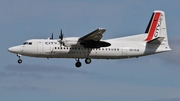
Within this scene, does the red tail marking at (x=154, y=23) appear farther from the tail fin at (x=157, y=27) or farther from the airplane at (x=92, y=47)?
the airplane at (x=92, y=47)

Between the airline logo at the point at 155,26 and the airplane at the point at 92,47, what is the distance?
125cm

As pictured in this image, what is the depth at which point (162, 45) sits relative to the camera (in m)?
52.1

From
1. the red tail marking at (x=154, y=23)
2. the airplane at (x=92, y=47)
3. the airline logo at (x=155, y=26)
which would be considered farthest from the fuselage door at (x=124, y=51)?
the red tail marking at (x=154, y=23)

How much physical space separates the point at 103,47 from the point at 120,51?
4.91 ft

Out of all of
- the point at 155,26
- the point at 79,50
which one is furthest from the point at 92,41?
the point at 155,26

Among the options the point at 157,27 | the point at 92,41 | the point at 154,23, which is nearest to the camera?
the point at 92,41

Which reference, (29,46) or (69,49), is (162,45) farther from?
(29,46)

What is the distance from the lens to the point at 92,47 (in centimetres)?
5003

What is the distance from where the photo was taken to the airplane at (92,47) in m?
49.3

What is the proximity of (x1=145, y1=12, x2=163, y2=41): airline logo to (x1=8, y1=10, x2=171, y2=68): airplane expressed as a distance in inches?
49.3

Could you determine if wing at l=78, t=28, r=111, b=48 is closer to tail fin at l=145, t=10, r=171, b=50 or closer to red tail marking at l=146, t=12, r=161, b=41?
tail fin at l=145, t=10, r=171, b=50

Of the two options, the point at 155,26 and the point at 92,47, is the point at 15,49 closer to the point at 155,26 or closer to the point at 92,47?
the point at 92,47

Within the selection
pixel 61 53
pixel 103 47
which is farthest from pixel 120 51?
pixel 61 53

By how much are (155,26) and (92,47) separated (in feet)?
24.5
